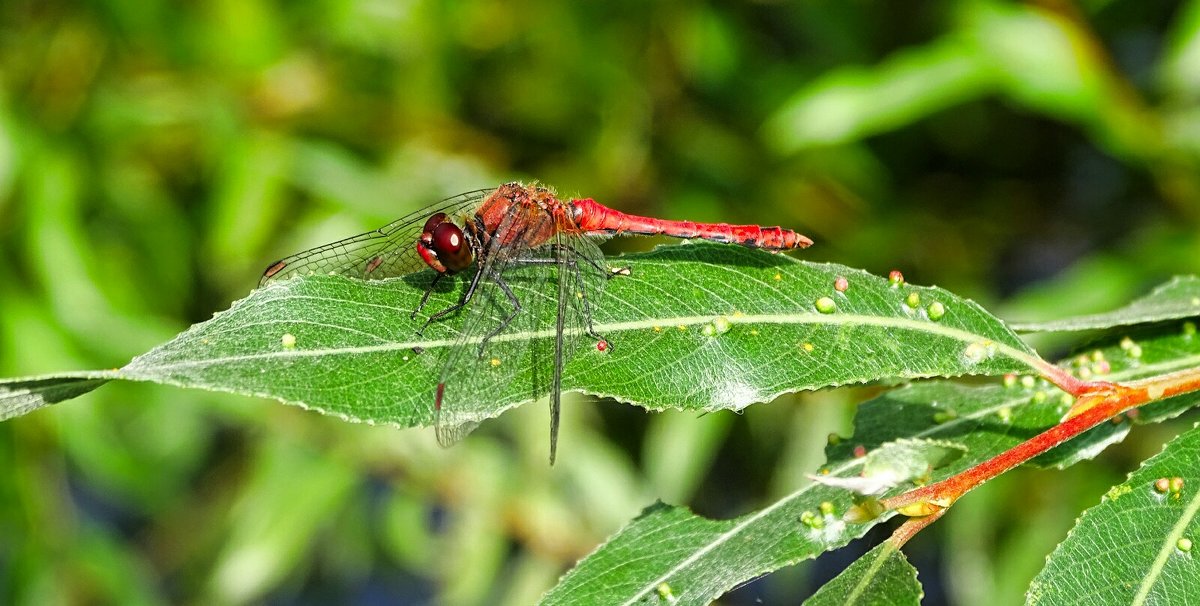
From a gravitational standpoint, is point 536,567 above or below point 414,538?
below

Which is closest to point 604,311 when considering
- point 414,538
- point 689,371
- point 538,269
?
point 689,371

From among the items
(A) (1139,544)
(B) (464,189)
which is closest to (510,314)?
(A) (1139,544)

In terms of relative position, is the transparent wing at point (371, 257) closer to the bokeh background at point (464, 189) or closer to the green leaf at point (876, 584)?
the green leaf at point (876, 584)

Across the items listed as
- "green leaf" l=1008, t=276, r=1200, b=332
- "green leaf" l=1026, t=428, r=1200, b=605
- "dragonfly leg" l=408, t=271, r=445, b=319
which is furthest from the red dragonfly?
"green leaf" l=1026, t=428, r=1200, b=605

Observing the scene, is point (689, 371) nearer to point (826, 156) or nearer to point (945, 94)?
point (945, 94)

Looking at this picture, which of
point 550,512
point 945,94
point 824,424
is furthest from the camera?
point 550,512

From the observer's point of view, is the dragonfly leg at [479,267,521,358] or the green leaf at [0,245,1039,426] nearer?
the green leaf at [0,245,1039,426]

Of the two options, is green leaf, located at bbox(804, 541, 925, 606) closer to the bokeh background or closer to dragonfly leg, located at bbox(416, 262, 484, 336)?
dragonfly leg, located at bbox(416, 262, 484, 336)
